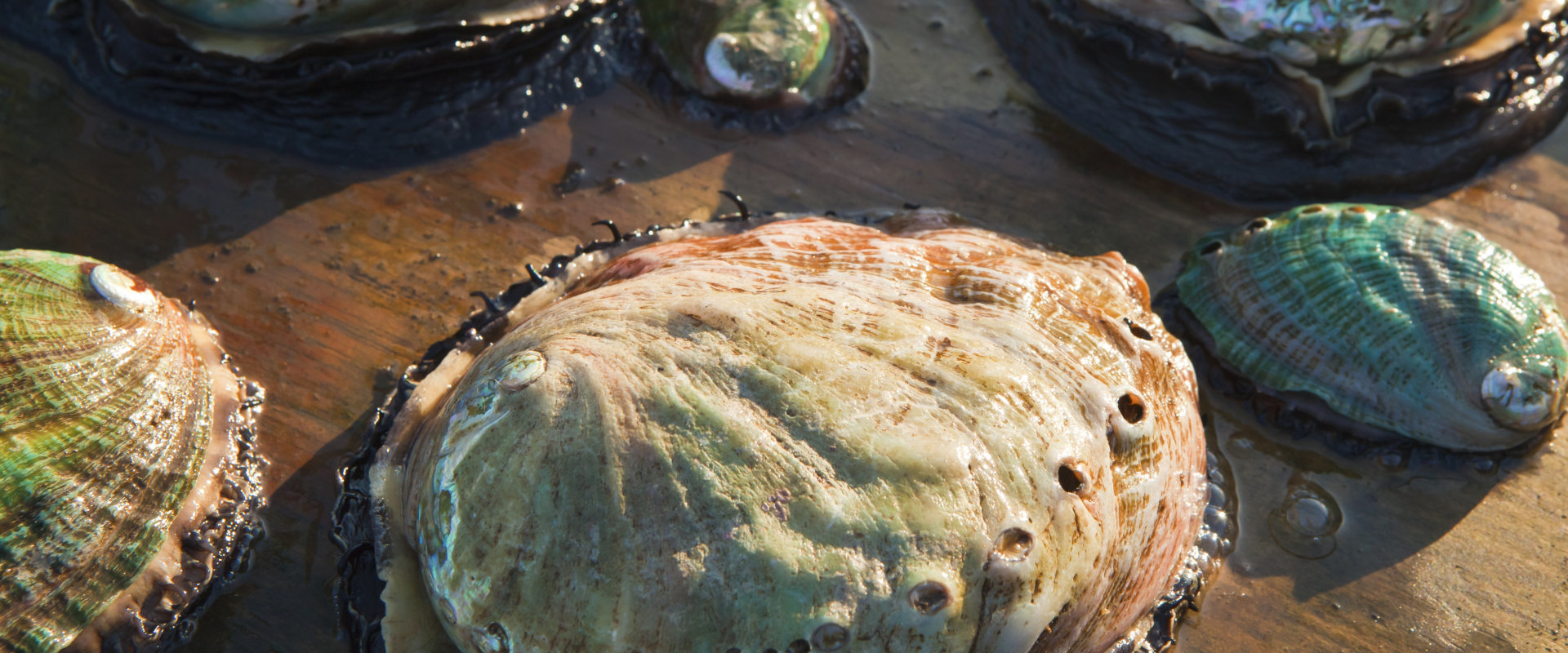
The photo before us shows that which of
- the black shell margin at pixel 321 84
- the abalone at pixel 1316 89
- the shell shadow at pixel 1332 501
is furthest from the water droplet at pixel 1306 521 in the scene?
the black shell margin at pixel 321 84

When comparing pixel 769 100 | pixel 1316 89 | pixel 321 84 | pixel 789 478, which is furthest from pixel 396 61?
pixel 1316 89

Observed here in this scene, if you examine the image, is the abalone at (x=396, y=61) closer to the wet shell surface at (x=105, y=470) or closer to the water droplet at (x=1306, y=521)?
the wet shell surface at (x=105, y=470)

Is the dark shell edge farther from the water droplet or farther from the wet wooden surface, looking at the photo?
the water droplet

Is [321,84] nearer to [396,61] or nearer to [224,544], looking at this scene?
[396,61]

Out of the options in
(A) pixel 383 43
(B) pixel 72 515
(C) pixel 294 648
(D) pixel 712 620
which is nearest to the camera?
(D) pixel 712 620

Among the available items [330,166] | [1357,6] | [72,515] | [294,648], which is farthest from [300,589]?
[1357,6]

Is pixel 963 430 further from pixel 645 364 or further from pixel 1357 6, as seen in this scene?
pixel 1357 6
